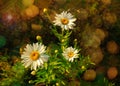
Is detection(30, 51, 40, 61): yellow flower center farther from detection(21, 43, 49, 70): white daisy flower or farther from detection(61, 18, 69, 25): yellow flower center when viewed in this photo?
detection(61, 18, 69, 25): yellow flower center

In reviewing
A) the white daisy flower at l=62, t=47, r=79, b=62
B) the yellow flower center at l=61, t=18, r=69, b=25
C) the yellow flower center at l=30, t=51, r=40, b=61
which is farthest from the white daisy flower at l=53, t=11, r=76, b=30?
the yellow flower center at l=30, t=51, r=40, b=61

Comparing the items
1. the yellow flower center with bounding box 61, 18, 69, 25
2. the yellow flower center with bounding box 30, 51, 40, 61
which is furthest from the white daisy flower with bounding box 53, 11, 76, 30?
the yellow flower center with bounding box 30, 51, 40, 61

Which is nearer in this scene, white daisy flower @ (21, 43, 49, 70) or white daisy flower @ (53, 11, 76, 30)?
white daisy flower @ (21, 43, 49, 70)

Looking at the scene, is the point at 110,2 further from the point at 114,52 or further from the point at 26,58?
the point at 26,58

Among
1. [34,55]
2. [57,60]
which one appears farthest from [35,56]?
[57,60]

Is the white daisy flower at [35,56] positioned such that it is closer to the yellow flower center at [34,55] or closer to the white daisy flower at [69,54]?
the yellow flower center at [34,55]

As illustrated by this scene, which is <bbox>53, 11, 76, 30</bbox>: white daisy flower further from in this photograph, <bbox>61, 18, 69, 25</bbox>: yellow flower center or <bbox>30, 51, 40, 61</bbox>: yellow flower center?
<bbox>30, 51, 40, 61</bbox>: yellow flower center

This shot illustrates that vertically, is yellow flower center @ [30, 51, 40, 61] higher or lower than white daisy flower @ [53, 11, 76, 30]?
lower

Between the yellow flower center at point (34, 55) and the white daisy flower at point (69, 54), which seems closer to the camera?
the yellow flower center at point (34, 55)

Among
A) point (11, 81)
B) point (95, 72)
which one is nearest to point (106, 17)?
point (95, 72)

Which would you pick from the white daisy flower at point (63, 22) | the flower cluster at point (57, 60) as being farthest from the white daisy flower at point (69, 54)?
the white daisy flower at point (63, 22)
